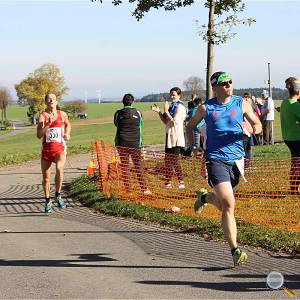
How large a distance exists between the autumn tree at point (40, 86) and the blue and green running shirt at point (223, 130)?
8654cm

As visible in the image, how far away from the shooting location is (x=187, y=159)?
1016 cm

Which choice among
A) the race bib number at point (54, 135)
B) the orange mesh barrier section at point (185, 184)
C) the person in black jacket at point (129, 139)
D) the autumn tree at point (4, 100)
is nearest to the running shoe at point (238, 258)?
the orange mesh barrier section at point (185, 184)

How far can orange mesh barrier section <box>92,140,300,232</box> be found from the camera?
331 inches

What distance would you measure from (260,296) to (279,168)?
5.31 meters

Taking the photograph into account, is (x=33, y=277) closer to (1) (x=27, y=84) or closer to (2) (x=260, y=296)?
(2) (x=260, y=296)

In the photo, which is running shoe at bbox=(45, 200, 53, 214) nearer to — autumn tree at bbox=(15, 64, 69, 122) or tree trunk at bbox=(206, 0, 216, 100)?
tree trunk at bbox=(206, 0, 216, 100)

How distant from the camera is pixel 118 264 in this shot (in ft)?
20.2

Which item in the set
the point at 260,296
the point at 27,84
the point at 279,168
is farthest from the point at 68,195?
the point at 27,84

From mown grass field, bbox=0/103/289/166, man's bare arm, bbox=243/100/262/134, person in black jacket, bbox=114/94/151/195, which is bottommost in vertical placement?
mown grass field, bbox=0/103/289/166

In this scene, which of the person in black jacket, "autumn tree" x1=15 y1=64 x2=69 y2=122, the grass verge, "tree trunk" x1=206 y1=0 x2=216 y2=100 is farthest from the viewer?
"autumn tree" x1=15 y1=64 x2=69 y2=122

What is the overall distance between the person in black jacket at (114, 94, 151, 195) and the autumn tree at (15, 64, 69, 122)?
3221 inches

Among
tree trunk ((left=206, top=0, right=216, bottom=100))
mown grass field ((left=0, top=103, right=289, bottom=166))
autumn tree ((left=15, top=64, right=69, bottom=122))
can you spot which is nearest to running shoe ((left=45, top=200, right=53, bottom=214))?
tree trunk ((left=206, top=0, right=216, bottom=100))

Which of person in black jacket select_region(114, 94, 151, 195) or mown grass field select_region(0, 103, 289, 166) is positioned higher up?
person in black jacket select_region(114, 94, 151, 195)

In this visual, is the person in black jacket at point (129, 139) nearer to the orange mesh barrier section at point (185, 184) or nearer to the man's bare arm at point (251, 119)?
the orange mesh barrier section at point (185, 184)
